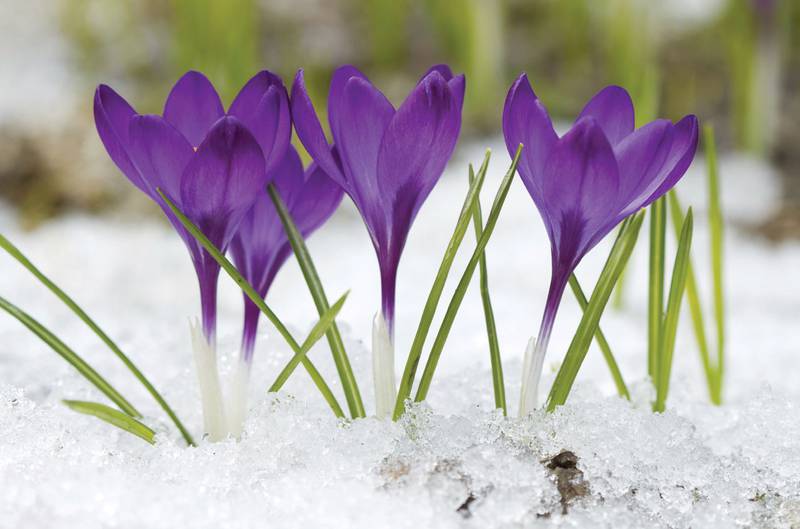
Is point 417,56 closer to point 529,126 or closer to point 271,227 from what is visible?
point 271,227

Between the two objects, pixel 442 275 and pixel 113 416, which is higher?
pixel 442 275

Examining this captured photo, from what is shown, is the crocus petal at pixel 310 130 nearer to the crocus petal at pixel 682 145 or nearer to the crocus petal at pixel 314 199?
the crocus petal at pixel 314 199

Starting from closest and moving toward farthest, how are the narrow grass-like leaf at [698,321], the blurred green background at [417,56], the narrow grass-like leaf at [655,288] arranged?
the narrow grass-like leaf at [655,288], the narrow grass-like leaf at [698,321], the blurred green background at [417,56]

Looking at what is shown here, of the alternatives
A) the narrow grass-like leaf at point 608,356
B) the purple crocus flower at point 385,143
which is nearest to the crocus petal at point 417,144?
the purple crocus flower at point 385,143

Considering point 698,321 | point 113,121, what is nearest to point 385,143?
point 113,121

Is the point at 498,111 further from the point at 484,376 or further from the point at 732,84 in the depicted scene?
the point at 484,376

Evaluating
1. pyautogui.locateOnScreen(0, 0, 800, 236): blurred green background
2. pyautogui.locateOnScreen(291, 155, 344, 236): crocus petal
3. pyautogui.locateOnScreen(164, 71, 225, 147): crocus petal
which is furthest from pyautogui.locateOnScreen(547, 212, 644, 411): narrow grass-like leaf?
pyautogui.locateOnScreen(0, 0, 800, 236): blurred green background

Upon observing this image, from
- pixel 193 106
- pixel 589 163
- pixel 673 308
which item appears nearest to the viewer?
pixel 589 163

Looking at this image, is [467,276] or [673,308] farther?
[673,308]
